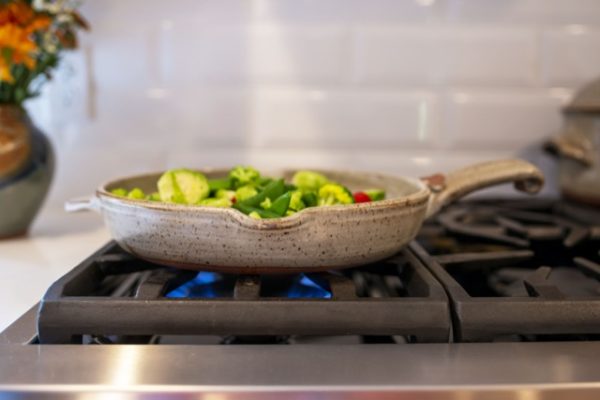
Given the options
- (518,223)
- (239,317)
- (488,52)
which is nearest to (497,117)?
(488,52)

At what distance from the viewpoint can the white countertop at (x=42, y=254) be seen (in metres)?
0.49

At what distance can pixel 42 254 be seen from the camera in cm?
66

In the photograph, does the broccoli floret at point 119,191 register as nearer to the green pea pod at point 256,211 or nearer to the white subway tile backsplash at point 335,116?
the green pea pod at point 256,211

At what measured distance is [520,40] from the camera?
895 millimetres

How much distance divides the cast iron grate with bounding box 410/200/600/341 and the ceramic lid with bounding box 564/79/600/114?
0.46 feet

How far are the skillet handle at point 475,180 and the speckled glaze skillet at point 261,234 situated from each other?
12cm

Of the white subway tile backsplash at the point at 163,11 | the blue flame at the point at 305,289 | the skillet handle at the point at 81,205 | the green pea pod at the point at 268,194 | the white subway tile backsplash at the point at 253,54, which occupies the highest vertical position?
the white subway tile backsplash at the point at 163,11

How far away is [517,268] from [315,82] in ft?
1.49

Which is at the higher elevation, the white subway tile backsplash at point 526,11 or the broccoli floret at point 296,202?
the white subway tile backsplash at point 526,11

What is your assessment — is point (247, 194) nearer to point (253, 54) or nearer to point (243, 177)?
point (243, 177)

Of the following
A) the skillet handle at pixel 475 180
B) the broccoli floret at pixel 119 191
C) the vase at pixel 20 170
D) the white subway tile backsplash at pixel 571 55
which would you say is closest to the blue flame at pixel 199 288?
the broccoli floret at pixel 119 191

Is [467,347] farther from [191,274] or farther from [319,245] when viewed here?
[191,274]

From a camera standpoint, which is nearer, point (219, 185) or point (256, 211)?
point (256, 211)

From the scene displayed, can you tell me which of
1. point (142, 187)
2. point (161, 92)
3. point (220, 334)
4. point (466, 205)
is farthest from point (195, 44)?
point (220, 334)
